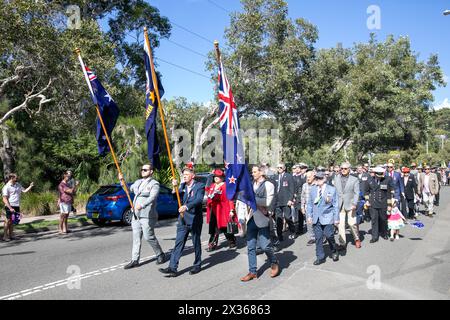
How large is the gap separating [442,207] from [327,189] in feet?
40.7

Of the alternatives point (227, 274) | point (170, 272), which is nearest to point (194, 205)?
point (170, 272)

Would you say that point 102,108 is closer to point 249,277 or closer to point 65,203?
point 65,203

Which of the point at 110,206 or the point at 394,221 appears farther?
the point at 110,206

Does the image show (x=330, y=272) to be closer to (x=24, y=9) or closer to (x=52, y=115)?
(x=24, y=9)

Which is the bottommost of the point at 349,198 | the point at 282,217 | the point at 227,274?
the point at 227,274

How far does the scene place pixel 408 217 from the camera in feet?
45.5

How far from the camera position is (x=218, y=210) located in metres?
8.70

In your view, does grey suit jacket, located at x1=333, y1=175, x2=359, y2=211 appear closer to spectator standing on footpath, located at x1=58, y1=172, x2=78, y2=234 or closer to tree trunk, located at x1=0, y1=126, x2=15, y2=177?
spectator standing on footpath, located at x1=58, y1=172, x2=78, y2=234

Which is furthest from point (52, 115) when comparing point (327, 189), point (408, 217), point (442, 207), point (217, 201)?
point (442, 207)

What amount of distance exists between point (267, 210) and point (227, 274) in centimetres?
126

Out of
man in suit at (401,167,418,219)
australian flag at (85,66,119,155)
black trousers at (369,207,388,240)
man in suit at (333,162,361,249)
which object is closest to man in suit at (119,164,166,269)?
australian flag at (85,66,119,155)

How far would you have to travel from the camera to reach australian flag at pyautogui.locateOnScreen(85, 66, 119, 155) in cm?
902

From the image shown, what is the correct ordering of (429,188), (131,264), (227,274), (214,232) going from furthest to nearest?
1. (429,188)
2. (214,232)
3. (131,264)
4. (227,274)
